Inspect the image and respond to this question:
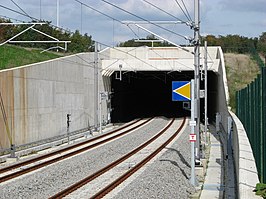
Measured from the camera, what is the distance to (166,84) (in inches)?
3162

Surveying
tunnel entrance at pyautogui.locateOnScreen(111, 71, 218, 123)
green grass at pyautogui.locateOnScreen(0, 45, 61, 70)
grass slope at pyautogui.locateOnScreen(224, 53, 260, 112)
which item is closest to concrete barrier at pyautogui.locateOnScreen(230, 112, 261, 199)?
green grass at pyautogui.locateOnScreen(0, 45, 61, 70)

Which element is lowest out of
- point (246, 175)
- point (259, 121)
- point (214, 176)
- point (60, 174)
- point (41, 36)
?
point (214, 176)

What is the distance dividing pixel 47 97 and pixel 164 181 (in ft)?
53.0

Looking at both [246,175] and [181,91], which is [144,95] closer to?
[181,91]

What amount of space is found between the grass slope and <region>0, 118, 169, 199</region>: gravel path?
2304 centimetres

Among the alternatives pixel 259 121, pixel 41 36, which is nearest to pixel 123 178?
pixel 259 121

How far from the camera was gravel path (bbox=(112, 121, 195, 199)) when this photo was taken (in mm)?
16484

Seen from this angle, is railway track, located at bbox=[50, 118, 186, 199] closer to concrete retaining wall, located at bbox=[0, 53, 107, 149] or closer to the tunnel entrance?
→ concrete retaining wall, located at bbox=[0, 53, 107, 149]

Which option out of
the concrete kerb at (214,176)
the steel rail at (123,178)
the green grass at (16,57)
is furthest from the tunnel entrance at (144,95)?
the steel rail at (123,178)

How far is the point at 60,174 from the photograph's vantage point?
20641 millimetres

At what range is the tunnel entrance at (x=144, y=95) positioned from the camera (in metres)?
58.6

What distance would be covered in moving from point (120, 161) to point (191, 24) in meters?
7.52

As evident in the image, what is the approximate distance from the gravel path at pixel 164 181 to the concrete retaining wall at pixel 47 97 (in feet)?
25.5

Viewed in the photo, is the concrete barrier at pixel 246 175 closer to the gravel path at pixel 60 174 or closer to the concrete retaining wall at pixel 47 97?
the gravel path at pixel 60 174
